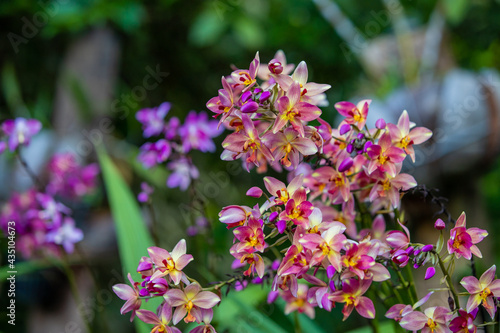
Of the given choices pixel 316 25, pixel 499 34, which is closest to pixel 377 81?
pixel 316 25

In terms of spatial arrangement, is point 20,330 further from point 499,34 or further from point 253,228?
point 499,34

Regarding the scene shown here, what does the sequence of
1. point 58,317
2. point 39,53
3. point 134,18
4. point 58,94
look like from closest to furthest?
point 58,317 < point 134,18 < point 58,94 < point 39,53

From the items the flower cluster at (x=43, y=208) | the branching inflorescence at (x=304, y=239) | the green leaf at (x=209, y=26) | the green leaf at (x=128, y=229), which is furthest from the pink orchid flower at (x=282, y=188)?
the green leaf at (x=209, y=26)

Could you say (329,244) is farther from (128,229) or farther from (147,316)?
(128,229)

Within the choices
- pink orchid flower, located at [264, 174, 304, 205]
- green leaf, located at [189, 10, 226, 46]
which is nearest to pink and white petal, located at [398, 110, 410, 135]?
pink orchid flower, located at [264, 174, 304, 205]

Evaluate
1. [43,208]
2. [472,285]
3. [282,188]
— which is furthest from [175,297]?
[43,208]
